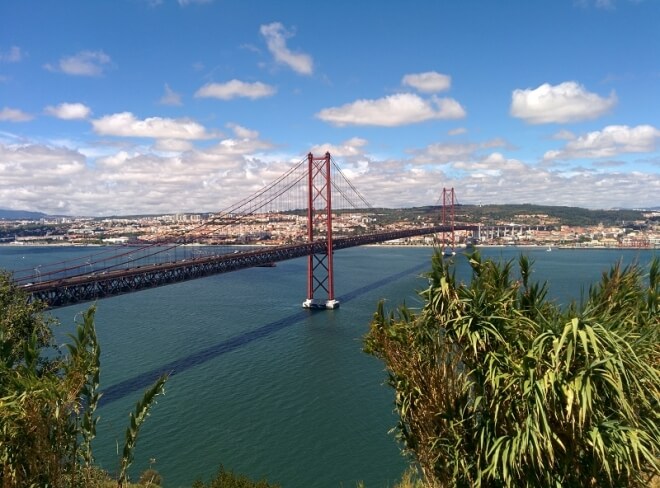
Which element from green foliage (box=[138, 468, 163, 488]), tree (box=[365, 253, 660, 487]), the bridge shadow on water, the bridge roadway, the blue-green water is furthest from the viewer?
the bridge roadway

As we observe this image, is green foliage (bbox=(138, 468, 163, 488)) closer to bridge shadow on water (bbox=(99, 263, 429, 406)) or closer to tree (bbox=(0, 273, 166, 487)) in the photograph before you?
bridge shadow on water (bbox=(99, 263, 429, 406))

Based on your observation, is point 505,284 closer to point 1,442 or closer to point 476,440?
point 476,440

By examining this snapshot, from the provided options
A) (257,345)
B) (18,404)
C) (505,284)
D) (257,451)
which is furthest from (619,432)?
(257,345)

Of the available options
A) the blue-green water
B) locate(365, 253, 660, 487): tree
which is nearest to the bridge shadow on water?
the blue-green water

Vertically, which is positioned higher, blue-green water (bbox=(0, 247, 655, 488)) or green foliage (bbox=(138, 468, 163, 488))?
green foliage (bbox=(138, 468, 163, 488))

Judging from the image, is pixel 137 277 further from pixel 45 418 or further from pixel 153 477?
pixel 45 418

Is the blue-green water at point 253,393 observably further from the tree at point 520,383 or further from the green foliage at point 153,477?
the tree at point 520,383

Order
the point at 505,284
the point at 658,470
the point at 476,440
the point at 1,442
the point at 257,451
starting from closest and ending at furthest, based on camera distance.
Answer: the point at 1,442, the point at 658,470, the point at 476,440, the point at 505,284, the point at 257,451

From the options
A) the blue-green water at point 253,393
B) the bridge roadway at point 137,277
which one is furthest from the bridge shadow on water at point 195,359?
the bridge roadway at point 137,277
